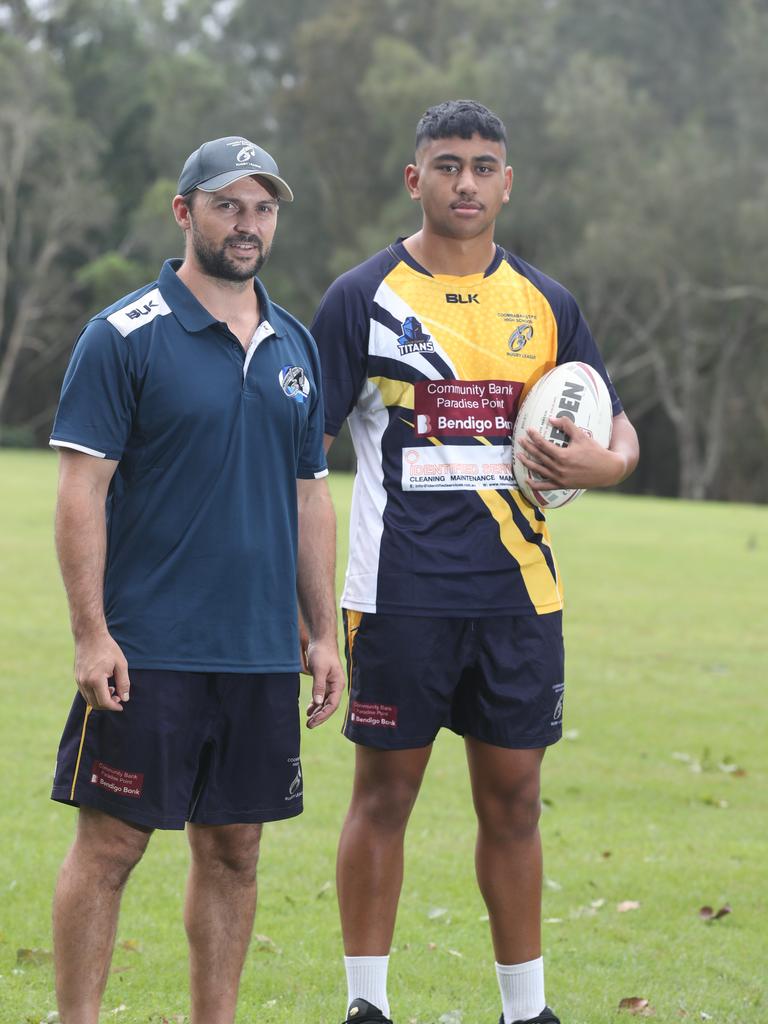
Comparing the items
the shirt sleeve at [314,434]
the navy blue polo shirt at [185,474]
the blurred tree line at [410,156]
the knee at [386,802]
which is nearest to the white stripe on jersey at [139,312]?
the navy blue polo shirt at [185,474]

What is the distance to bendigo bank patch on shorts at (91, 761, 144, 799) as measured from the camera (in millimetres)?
3855

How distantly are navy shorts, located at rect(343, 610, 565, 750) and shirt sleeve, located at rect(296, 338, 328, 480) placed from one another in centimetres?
48

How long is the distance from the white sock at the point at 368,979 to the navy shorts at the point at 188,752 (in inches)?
26.7

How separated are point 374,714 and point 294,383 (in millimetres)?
1042

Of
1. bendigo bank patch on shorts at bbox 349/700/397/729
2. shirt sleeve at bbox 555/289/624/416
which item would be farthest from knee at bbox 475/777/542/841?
shirt sleeve at bbox 555/289/624/416

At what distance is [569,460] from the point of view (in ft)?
14.4

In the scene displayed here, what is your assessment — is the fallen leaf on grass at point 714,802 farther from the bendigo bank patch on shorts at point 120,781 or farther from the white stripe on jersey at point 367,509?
the bendigo bank patch on shorts at point 120,781

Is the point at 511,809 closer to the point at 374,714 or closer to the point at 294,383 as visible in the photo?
the point at 374,714

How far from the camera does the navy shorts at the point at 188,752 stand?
3865mm

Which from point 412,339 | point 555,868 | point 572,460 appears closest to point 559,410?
point 572,460

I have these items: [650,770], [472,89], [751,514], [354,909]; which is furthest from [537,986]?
[472,89]

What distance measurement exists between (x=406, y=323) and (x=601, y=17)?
56.2m

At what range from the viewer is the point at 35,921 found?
5664 millimetres

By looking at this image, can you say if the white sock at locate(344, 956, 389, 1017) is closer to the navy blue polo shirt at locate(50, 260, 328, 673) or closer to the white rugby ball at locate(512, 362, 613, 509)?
the navy blue polo shirt at locate(50, 260, 328, 673)
